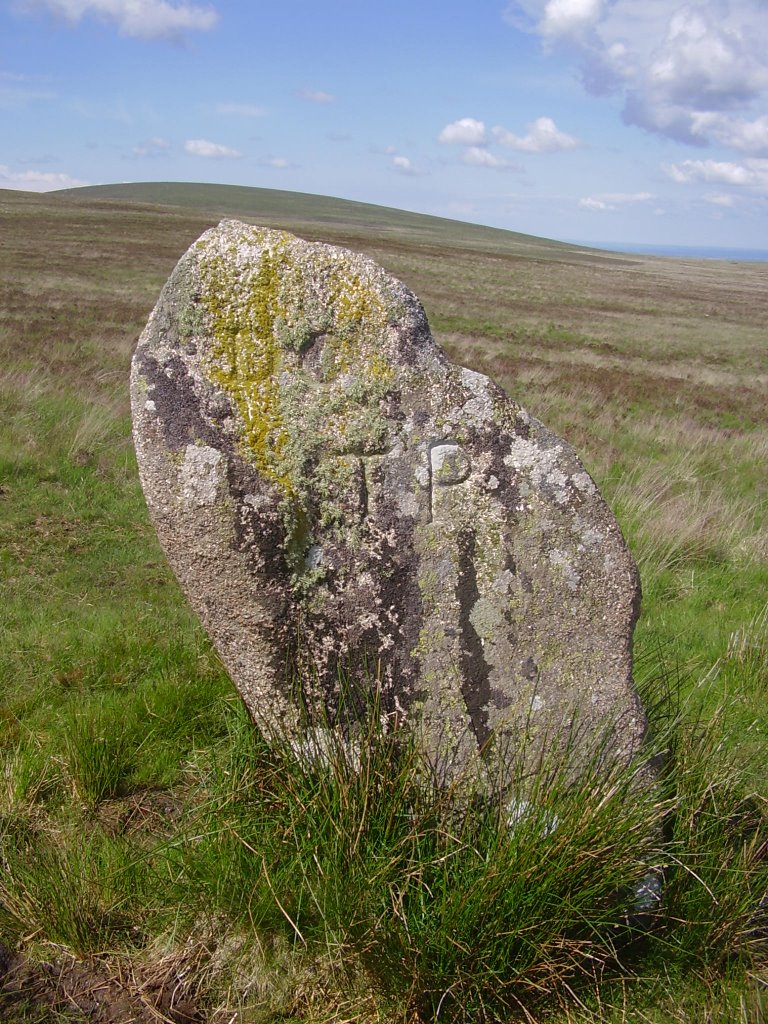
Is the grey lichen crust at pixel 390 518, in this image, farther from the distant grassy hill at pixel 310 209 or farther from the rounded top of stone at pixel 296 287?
the distant grassy hill at pixel 310 209

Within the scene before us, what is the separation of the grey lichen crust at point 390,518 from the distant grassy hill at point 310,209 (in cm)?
11209

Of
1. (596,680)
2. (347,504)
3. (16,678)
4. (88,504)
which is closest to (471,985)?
(596,680)

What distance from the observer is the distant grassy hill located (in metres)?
116

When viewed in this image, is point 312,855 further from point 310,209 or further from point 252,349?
point 310,209

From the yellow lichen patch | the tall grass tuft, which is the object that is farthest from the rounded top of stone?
the tall grass tuft

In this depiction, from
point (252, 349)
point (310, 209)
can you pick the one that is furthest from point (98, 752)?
point (310, 209)

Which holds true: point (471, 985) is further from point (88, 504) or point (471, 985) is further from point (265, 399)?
point (88, 504)

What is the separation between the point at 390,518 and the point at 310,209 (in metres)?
145

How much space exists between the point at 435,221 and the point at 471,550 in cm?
16444

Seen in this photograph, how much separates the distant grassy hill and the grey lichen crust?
112088mm

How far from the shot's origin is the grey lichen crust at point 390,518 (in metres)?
2.94

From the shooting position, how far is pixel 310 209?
138m

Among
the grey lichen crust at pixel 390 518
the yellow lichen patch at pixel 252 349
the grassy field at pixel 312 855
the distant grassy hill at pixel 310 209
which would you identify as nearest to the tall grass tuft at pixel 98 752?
the grassy field at pixel 312 855

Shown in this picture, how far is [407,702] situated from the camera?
301 centimetres
